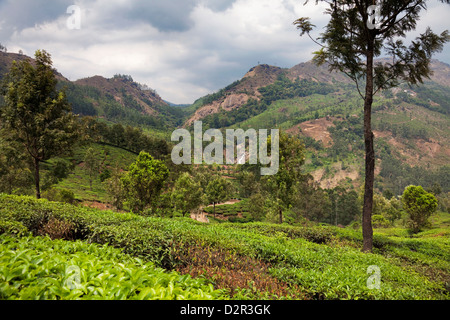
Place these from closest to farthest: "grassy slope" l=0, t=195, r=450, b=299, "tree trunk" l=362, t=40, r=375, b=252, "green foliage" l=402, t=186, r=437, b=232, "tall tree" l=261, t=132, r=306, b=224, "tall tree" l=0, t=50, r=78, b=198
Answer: "grassy slope" l=0, t=195, r=450, b=299
"tree trunk" l=362, t=40, r=375, b=252
"tall tree" l=0, t=50, r=78, b=198
"tall tree" l=261, t=132, r=306, b=224
"green foliage" l=402, t=186, r=437, b=232

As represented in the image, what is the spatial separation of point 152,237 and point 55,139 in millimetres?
10233

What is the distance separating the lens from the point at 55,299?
1.95 m

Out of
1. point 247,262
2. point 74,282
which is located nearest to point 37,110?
point 247,262

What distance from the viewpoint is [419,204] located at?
23297 mm

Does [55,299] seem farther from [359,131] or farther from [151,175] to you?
[359,131]

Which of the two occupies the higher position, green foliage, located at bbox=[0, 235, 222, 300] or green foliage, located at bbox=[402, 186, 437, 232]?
green foliage, located at bbox=[0, 235, 222, 300]

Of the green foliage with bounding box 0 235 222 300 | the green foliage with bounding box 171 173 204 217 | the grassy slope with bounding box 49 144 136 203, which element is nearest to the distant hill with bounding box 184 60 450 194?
the grassy slope with bounding box 49 144 136 203

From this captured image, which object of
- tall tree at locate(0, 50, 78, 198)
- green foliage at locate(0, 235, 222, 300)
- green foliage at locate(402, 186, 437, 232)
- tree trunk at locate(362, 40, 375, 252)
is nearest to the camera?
green foliage at locate(0, 235, 222, 300)

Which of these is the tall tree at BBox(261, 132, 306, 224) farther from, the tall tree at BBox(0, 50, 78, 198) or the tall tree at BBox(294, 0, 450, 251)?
the tall tree at BBox(0, 50, 78, 198)

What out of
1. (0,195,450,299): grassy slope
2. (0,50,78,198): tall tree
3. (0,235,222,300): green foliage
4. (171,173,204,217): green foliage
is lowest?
(171,173,204,217): green foliage

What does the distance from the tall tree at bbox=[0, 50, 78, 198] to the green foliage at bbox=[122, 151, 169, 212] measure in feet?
14.3

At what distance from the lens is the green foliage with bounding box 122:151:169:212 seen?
1570cm

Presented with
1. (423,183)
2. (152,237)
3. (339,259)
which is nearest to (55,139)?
(152,237)

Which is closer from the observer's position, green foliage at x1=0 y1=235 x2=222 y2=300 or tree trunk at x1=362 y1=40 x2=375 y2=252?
green foliage at x1=0 y1=235 x2=222 y2=300
